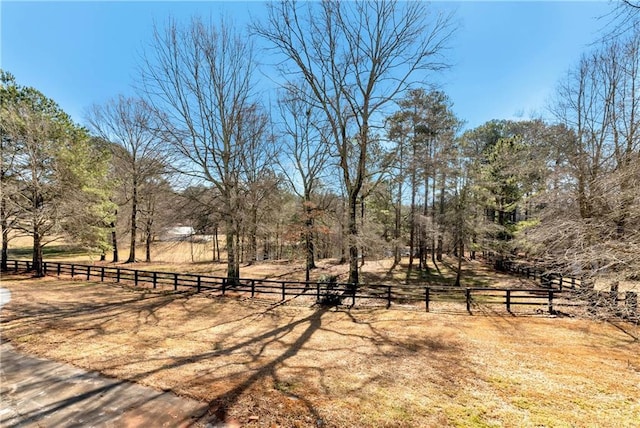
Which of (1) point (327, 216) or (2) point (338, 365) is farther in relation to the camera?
(1) point (327, 216)

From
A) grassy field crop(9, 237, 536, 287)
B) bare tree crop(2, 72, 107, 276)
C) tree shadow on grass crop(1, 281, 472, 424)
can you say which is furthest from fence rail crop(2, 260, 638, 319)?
bare tree crop(2, 72, 107, 276)

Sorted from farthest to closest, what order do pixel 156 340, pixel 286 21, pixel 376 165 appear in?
pixel 376 165 → pixel 286 21 → pixel 156 340

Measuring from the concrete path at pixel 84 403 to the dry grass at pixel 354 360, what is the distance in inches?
12.2

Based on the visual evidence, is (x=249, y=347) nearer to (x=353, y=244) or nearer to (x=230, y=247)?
(x=353, y=244)

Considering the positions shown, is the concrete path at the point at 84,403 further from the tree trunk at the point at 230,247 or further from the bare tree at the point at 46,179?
the bare tree at the point at 46,179

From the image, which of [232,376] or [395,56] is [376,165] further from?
[232,376]

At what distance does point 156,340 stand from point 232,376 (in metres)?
3.38

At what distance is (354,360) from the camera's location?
261 inches

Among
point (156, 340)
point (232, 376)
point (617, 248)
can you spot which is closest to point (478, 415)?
point (617, 248)

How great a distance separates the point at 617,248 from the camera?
4.46 metres

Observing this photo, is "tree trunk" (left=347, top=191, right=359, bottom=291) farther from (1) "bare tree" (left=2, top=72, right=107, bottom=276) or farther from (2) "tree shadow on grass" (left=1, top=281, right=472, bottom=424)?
(1) "bare tree" (left=2, top=72, right=107, bottom=276)

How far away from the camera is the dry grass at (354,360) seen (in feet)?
15.0

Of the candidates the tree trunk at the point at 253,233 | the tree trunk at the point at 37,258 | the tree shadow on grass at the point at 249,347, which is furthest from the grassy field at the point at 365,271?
the tree shadow on grass at the point at 249,347

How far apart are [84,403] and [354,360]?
5.06 metres
